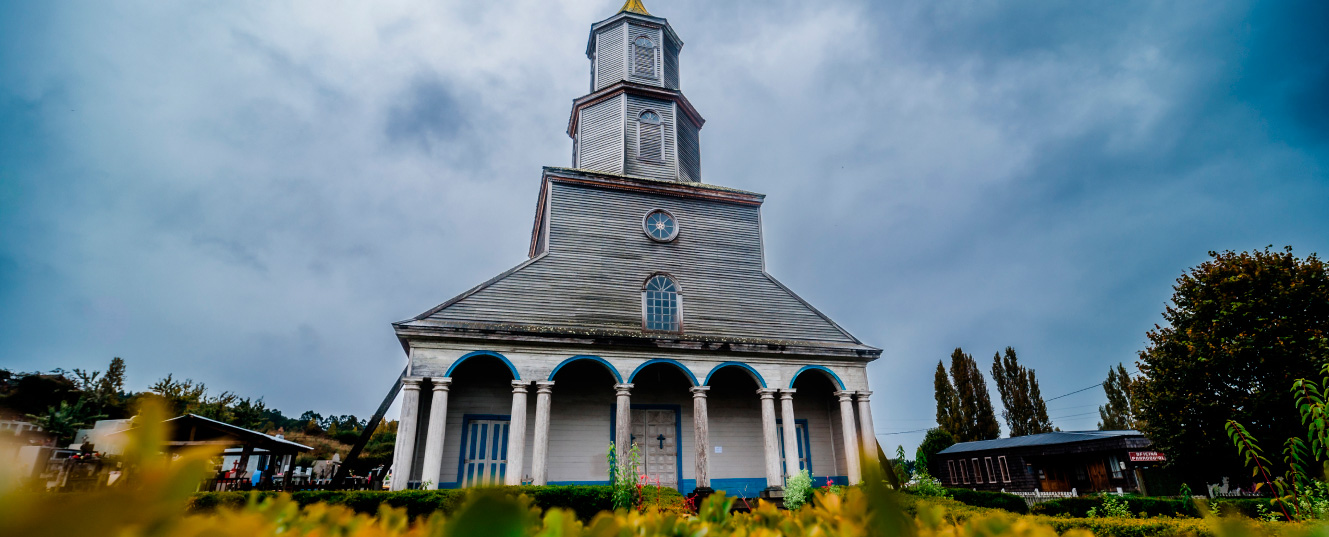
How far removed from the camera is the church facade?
13.8 metres

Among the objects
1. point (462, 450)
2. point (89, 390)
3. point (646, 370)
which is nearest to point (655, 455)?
point (646, 370)

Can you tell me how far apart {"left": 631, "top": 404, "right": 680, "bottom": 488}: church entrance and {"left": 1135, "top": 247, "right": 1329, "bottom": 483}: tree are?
56.5 feet

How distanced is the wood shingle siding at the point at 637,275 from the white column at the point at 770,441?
178 cm

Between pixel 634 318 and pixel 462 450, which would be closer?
pixel 462 450

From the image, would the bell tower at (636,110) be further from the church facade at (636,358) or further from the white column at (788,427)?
the white column at (788,427)

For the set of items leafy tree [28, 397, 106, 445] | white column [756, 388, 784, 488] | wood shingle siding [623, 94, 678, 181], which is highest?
wood shingle siding [623, 94, 678, 181]

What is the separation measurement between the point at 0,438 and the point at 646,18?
23.2 m

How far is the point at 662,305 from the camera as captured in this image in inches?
647

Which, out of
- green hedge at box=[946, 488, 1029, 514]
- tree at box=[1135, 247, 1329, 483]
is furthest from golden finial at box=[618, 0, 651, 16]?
tree at box=[1135, 247, 1329, 483]

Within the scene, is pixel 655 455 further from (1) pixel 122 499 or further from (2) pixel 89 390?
(2) pixel 89 390

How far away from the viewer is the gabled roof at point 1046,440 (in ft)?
86.3

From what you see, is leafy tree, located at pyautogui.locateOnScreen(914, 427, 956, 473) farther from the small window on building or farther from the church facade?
the church facade

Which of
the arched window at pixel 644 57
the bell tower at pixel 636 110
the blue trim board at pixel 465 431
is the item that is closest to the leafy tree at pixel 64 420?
the blue trim board at pixel 465 431

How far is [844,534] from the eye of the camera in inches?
51.7
